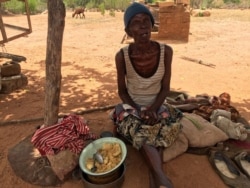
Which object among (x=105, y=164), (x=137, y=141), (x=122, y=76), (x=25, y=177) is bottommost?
(x=25, y=177)

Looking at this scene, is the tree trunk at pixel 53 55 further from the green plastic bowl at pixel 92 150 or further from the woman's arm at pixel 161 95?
the woman's arm at pixel 161 95

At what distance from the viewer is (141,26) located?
2.41 m

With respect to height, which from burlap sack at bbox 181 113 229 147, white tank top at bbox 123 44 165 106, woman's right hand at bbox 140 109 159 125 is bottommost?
burlap sack at bbox 181 113 229 147

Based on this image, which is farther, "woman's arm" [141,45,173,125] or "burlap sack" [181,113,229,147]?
"burlap sack" [181,113,229,147]

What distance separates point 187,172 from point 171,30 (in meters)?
7.83

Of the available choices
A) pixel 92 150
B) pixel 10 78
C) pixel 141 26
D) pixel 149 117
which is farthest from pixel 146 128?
pixel 10 78

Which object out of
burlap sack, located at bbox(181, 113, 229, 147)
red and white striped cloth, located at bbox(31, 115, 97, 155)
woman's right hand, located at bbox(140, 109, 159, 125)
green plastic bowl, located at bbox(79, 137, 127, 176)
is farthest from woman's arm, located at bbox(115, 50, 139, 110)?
burlap sack, located at bbox(181, 113, 229, 147)

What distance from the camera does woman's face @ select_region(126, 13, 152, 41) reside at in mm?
2404

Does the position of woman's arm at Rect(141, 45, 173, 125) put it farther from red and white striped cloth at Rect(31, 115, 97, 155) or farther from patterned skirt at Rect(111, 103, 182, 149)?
red and white striped cloth at Rect(31, 115, 97, 155)

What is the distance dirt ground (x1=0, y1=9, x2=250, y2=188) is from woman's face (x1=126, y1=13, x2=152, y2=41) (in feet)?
3.94

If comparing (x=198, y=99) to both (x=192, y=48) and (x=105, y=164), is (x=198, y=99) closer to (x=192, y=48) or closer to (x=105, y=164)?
(x=105, y=164)

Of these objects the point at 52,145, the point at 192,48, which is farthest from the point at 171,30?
the point at 52,145

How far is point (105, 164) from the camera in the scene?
238 cm

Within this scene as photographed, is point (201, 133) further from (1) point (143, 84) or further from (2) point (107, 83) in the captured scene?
(2) point (107, 83)
